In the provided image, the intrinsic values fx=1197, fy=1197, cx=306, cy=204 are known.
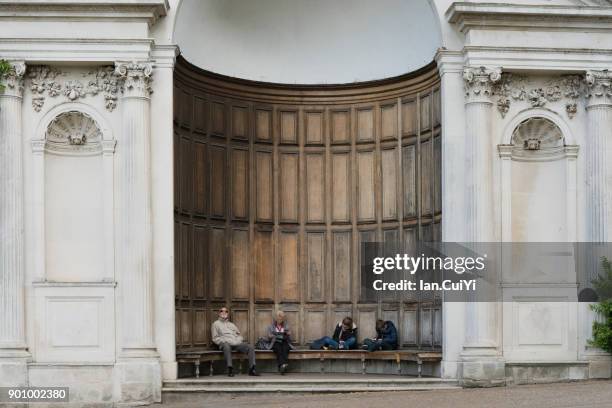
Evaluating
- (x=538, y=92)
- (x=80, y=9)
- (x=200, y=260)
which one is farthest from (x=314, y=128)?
(x=80, y=9)

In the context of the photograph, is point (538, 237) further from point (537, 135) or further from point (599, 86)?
point (599, 86)

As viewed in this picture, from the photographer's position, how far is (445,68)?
22016 mm

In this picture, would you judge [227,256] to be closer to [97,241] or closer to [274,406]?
[97,241]

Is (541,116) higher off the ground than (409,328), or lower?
higher

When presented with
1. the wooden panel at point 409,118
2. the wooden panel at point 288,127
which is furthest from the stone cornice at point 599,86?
the wooden panel at point 288,127

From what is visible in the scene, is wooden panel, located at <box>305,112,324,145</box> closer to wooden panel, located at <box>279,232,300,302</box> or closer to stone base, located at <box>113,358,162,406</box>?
wooden panel, located at <box>279,232,300,302</box>

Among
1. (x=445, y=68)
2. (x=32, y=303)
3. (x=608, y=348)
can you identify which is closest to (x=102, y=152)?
(x=32, y=303)

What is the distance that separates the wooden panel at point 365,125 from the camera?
2473 centimetres

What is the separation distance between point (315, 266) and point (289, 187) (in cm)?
174

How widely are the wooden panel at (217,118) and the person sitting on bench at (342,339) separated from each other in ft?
15.0

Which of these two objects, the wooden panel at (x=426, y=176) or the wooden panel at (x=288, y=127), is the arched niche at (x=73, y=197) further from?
the wooden panel at (x=426, y=176)

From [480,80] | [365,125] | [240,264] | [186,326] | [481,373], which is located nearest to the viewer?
[481,373]

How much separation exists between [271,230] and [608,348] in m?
7.30

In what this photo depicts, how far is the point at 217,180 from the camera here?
944 inches
